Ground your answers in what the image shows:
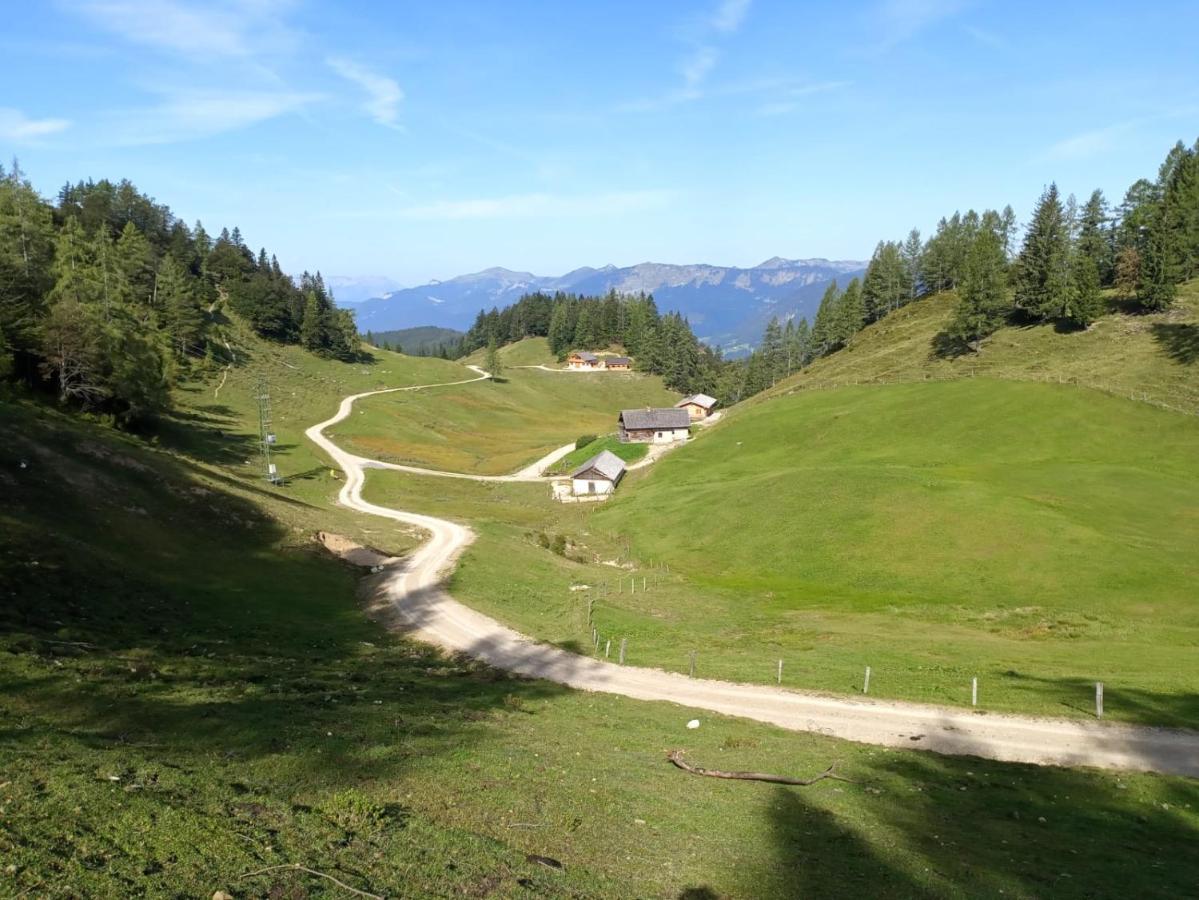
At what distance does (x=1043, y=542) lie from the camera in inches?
1921

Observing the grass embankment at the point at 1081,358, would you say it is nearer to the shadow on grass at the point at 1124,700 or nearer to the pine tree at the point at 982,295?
the pine tree at the point at 982,295

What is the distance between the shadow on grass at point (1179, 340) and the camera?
277 feet

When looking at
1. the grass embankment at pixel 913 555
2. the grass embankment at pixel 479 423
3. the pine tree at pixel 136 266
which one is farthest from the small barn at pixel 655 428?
the pine tree at pixel 136 266

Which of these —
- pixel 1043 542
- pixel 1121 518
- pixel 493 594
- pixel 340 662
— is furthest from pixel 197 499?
Result: pixel 1121 518

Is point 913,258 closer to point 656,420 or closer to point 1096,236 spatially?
point 1096,236

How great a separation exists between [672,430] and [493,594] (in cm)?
8047

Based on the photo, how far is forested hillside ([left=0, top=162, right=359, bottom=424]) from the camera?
67438mm

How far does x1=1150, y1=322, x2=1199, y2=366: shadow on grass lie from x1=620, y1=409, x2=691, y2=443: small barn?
67.9m

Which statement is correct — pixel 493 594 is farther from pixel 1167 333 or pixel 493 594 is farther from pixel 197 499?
pixel 1167 333

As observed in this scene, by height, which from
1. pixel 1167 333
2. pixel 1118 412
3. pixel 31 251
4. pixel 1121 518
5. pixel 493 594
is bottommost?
pixel 493 594

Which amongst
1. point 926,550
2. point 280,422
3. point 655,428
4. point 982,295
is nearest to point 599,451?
point 655,428

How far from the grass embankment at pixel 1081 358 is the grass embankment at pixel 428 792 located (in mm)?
78124

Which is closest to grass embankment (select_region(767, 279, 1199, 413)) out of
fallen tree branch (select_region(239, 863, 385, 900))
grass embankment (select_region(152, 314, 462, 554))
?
grass embankment (select_region(152, 314, 462, 554))

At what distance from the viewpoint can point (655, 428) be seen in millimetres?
121062
